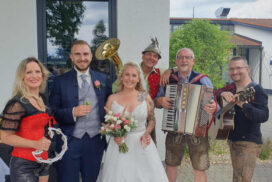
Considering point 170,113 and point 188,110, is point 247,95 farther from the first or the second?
point 170,113

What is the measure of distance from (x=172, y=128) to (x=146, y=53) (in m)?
1.21

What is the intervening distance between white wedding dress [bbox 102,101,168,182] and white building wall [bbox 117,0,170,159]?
7.98 ft

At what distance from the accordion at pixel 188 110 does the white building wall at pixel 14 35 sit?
3337 mm

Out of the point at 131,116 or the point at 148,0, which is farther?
the point at 148,0

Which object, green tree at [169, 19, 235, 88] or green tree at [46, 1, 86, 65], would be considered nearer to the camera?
green tree at [46, 1, 86, 65]

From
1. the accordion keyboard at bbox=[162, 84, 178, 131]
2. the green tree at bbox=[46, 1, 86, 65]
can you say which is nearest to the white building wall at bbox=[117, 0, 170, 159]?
the green tree at bbox=[46, 1, 86, 65]

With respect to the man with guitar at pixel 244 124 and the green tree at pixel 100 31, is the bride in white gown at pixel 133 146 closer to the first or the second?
the man with guitar at pixel 244 124

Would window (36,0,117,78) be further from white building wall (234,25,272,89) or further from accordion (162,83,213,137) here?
white building wall (234,25,272,89)

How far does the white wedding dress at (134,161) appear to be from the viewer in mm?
3006

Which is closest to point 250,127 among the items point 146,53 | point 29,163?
point 146,53

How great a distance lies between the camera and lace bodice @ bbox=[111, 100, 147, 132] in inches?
122

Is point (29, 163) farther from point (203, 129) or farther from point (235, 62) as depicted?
point (235, 62)

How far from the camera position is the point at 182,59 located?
350cm

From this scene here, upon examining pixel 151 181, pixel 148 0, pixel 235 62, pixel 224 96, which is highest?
pixel 148 0
